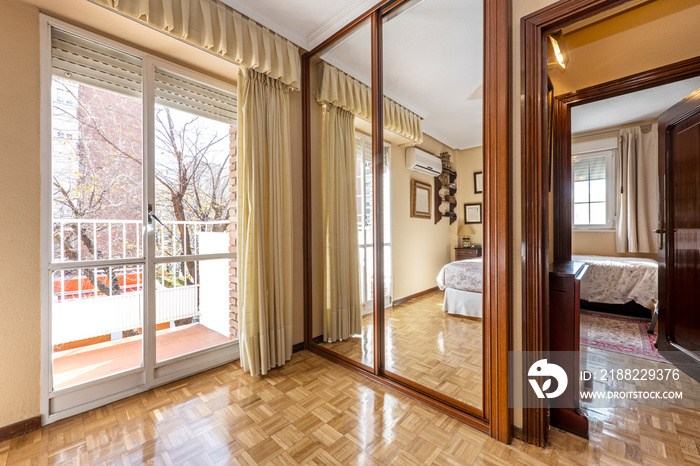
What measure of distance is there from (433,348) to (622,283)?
3147 mm

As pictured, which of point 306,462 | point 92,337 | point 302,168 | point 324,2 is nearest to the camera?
point 306,462

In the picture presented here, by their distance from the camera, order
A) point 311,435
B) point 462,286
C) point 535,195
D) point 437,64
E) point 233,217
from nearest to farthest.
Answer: point 535,195 → point 311,435 → point 462,286 → point 437,64 → point 233,217

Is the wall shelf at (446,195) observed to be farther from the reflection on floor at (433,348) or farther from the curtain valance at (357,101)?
the reflection on floor at (433,348)

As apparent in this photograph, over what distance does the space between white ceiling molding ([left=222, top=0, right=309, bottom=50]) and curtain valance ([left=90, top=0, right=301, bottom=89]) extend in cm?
4

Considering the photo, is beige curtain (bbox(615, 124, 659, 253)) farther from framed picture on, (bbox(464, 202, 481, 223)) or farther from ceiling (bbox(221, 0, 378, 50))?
ceiling (bbox(221, 0, 378, 50))

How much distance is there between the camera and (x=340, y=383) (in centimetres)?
206

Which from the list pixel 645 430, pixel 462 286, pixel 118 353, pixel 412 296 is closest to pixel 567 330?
pixel 462 286

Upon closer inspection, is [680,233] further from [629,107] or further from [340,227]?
[340,227]

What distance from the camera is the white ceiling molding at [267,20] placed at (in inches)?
81.0

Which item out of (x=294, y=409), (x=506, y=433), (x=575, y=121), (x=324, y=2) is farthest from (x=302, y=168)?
(x=575, y=121)

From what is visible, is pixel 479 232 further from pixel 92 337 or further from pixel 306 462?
pixel 92 337

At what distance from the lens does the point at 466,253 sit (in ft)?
5.65

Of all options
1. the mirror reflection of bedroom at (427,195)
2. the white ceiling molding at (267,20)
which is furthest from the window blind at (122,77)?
the mirror reflection of bedroom at (427,195)

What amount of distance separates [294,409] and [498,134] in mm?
2014
